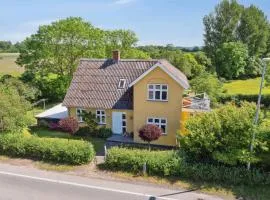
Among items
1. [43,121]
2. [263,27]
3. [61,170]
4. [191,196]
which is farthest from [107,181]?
[263,27]

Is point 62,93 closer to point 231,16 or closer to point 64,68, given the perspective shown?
point 64,68

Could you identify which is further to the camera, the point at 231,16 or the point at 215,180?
the point at 231,16

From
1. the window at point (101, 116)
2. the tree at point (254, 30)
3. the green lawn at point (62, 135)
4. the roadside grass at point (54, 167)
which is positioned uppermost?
the tree at point (254, 30)

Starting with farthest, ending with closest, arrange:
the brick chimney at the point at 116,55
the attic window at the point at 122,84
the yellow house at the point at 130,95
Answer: the brick chimney at the point at 116,55
the attic window at the point at 122,84
the yellow house at the point at 130,95

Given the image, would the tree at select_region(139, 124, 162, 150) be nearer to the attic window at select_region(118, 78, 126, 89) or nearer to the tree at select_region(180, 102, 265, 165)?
the tree at select_region(180, 102, 265, 165)

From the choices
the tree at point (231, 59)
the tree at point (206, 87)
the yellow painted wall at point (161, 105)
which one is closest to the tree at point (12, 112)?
the yellow painted wall at point (161, 105)

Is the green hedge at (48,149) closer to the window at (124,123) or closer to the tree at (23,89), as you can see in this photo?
the window at (124,123)

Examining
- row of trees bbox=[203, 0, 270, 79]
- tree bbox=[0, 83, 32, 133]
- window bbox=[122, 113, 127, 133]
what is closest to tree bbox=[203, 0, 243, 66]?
row of trees bbox=[203, 0, 270, 79]
